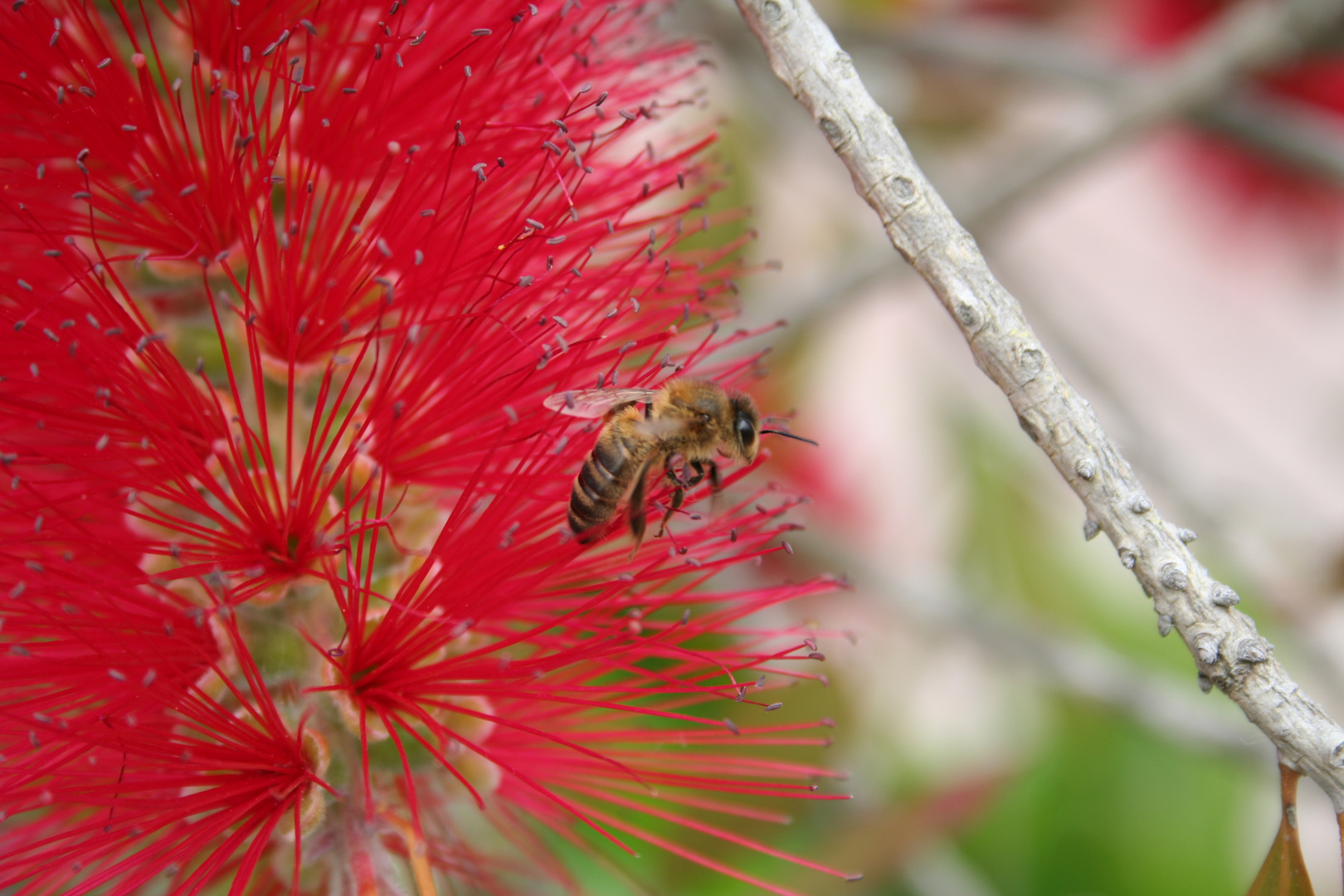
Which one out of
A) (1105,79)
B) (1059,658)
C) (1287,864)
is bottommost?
(1287,864)

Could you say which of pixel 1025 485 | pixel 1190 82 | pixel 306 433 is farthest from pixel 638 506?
pixel 1025 485

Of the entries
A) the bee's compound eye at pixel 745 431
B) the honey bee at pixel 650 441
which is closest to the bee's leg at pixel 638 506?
the honey bee at pixel 650 441

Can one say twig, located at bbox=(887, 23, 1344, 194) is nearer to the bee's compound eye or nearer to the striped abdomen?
the bee's compound eye

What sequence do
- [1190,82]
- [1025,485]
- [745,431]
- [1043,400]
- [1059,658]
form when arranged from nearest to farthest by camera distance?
[1043,400] < [745,431] < [1190,82] < [1059,658] < [1025,485]

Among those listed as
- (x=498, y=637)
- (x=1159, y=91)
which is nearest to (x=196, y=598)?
(x=498, y=637)

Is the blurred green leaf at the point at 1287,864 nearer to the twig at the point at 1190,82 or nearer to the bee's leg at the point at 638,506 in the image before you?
the bee's leg at the point at 638,506

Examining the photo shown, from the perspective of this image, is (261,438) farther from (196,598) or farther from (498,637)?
(498,637)

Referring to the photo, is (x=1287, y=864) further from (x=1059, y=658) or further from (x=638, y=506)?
(x=1059, y=658)
